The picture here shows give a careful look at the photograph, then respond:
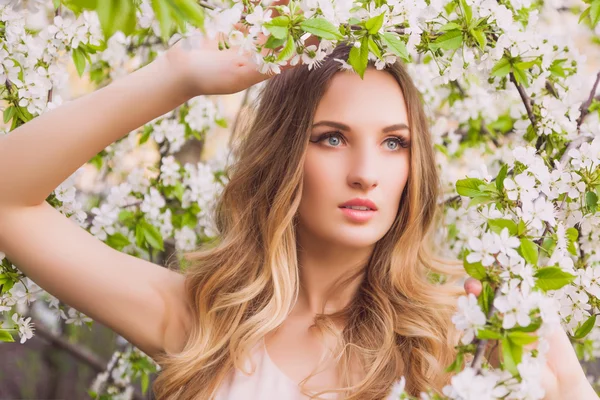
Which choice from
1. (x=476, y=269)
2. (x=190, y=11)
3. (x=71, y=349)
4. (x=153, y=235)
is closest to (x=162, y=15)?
(x=190, y=11)

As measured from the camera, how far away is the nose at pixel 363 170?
1.74 m

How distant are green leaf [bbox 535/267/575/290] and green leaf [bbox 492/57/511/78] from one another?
63cm

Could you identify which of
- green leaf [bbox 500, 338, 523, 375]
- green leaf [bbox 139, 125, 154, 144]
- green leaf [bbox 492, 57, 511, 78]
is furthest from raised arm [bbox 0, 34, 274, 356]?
green leaf [bbox 139, 125, 154, 144]

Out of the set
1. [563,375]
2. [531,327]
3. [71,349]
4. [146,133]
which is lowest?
[71,349]

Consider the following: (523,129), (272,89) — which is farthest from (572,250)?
(272,89)

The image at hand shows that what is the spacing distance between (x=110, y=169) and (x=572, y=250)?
6.41ft

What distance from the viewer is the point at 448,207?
2.62m

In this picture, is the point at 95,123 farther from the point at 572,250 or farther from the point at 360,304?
the point at 572,250

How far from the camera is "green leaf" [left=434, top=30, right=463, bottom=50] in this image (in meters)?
1.55

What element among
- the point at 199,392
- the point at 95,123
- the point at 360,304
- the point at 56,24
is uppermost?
the point at 56,24

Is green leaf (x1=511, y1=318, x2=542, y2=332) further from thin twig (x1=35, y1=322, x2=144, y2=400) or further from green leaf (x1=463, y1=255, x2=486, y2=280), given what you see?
thin twig (x1=35, y1=322, x2=144, y2=400)

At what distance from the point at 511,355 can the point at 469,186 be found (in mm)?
491

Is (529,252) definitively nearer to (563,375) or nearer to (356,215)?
(563,375)

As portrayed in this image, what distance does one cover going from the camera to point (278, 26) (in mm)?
1348
